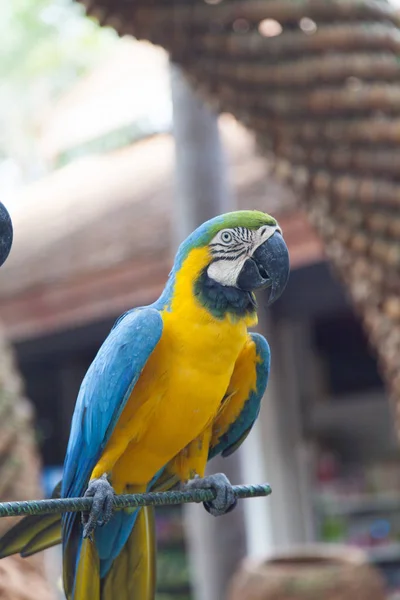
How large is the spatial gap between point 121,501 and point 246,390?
26 centimetres

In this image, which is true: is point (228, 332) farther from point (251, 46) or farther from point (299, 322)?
point (299, 322)

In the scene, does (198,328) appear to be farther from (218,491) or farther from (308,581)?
(308,581)

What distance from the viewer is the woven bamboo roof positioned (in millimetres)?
1129

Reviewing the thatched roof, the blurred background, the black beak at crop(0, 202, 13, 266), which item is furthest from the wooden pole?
the black beak at crop(0, 202, 13, 266)

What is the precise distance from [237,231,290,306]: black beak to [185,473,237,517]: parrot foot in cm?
22

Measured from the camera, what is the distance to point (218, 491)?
83cm

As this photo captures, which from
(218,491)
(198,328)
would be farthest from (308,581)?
(198,328)

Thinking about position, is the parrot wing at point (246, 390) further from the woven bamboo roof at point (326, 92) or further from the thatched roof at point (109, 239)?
the thatched roof at point (109, 239)

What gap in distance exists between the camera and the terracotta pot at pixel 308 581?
2.00m

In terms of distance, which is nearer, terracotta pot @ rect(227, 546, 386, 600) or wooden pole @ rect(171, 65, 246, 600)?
wooden pole @ rect(171, 65, 246, 600)

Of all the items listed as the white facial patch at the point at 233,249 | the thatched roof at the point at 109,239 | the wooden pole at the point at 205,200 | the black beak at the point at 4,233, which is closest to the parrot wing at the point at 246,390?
the white facial patch at the point at 233,249

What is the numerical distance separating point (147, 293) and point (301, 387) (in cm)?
118

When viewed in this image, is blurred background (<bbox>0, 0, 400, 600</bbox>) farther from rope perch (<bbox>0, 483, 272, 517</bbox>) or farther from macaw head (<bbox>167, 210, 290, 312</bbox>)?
rope perch (<bbox>0, 483, 272, 517</bbox>)

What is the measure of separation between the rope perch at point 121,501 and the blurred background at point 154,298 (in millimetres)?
646
